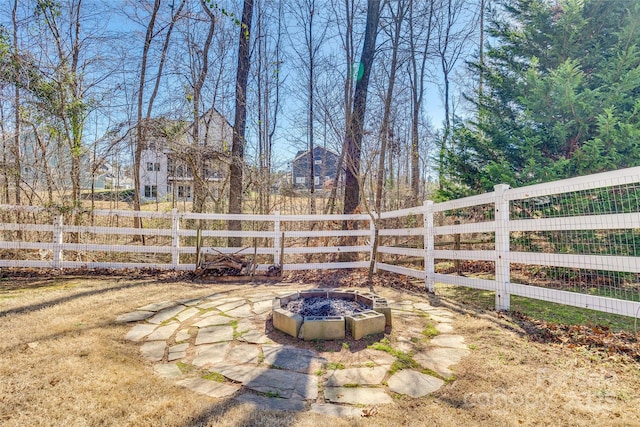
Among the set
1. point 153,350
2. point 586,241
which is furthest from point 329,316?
point 586,241

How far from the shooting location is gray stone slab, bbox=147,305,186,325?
11.7 feet

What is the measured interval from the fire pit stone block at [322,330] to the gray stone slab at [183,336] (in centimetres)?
107

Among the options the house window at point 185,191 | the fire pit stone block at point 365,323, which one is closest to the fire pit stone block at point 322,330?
the fire pit stone block at point 365,323

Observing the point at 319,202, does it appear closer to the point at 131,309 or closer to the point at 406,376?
the point at 131,309

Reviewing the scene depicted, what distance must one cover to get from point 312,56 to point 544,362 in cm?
1105

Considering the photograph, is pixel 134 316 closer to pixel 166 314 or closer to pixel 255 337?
pixel 166 314

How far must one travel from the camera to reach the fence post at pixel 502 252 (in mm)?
3805

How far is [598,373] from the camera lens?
2.29 m

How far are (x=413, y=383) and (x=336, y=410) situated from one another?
0.63 metres

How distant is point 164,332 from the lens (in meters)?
3.21

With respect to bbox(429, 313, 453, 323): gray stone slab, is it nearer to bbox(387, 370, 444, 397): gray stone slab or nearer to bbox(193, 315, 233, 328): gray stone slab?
bbox(387, 370, 444, 397): gray stone slab

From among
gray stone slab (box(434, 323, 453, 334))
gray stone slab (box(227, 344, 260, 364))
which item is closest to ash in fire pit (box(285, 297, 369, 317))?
gray stone slab (box(227, 344, 260, 364))

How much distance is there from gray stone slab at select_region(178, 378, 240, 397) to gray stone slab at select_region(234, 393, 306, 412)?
0.10 meters

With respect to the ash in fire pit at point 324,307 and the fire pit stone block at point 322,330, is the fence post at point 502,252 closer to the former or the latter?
the ash in fire pit at point 324,307
